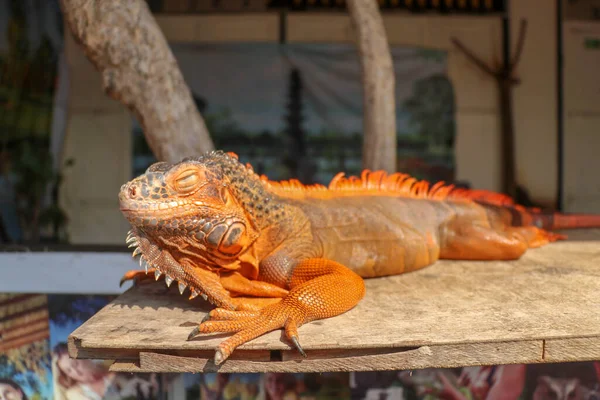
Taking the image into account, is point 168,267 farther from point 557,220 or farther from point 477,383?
point 557,220

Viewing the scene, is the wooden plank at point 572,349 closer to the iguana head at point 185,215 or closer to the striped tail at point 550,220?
the iguana head at point 185,215

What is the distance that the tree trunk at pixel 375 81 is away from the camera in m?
3.64

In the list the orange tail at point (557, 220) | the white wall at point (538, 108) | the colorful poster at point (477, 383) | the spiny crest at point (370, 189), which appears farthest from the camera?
the white wall at point (538, 108)

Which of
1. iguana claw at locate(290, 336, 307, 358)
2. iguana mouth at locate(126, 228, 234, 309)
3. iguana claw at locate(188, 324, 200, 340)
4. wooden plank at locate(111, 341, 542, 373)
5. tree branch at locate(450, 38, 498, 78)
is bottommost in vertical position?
wooden plank at locate(111, 341, 542, 373)

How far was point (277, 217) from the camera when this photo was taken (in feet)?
7.54

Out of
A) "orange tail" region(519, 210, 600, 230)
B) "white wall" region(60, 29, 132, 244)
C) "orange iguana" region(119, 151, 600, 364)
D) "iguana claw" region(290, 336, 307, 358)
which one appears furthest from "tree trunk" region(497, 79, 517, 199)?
"iguana claw" region(290, 336, 307, 358)

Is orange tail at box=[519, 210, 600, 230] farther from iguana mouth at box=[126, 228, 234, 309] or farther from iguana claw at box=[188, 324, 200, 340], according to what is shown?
iguana claw at box=[188, 324, 200, 340]

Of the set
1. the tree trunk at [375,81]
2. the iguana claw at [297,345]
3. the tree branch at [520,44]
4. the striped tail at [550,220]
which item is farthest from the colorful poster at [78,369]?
the tree branch at [520,44]

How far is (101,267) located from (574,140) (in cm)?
714

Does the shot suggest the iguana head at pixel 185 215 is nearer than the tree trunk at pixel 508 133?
Yes

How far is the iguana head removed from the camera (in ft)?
6.38

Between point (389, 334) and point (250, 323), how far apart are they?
0.47 m

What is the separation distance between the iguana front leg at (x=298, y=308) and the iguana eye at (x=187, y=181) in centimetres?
49

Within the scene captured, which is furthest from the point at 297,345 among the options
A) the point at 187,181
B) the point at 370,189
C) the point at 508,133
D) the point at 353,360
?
the point at 508,133
